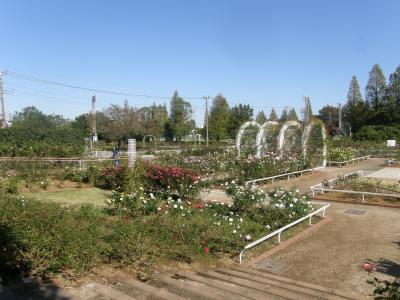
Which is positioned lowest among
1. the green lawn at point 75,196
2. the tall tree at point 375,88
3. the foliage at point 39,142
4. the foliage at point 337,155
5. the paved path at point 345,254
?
the paved path at point 345,254

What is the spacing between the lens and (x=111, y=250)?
596 cm

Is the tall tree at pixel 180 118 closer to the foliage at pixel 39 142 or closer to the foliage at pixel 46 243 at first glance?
the foliage at pixel 39 142

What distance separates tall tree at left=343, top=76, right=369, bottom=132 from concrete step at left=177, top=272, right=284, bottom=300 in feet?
215

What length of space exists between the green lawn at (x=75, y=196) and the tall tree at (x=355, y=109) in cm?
5997

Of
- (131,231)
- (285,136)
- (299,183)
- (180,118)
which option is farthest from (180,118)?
(131,231)

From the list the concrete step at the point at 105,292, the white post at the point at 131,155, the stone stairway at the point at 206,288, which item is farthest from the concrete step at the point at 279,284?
the white post at the point at 131,155

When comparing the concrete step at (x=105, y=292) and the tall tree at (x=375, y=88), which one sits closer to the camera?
the concrete step at (x=105, y=292)

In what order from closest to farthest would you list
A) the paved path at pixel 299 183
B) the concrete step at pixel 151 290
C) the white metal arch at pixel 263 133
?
the concrete step at pixel 151 290
the paved path at pixel 299 183
the white metal arch at pixel 263 133

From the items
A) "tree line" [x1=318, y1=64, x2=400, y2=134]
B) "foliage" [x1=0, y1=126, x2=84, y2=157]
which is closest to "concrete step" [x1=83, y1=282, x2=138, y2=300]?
"foliage" [x1=0, y1=126, x2=84, y2=157]

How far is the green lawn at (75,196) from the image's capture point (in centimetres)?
1172

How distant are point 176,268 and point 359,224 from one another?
208 inches

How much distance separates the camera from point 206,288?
15.9 feet

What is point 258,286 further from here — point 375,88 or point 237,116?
point 375,88

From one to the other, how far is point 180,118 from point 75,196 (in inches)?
2061
